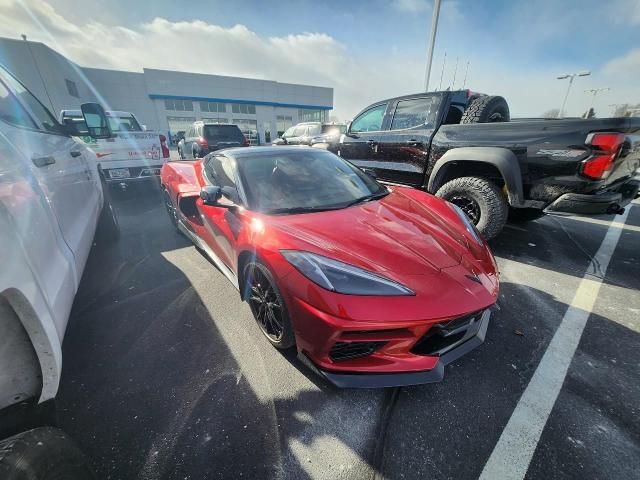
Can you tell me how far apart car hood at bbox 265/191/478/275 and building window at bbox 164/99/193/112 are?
36699 mm

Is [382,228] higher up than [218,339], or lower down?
higher up

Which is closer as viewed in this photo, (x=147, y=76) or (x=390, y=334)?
(x=390, y=334)

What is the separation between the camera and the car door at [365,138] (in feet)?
16.1

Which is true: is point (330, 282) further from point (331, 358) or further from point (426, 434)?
point (426, 434)

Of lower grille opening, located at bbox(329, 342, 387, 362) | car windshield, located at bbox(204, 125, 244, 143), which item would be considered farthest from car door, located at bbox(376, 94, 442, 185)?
car windshield, located at bbox(204, 125, 244, 143)

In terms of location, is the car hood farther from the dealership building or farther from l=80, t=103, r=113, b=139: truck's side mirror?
the dealership building

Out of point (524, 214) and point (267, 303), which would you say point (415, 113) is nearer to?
point (524, 214)

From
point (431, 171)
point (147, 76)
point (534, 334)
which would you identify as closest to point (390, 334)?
point (534, 334)

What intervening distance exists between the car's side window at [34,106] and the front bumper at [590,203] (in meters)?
4.95

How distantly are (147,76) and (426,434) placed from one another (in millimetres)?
40283

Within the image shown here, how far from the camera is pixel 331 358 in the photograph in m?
1.59

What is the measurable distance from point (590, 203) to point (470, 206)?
3.84 ft

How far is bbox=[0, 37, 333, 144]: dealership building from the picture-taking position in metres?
27.5

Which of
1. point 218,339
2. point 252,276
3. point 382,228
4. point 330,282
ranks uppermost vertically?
point 382,228
